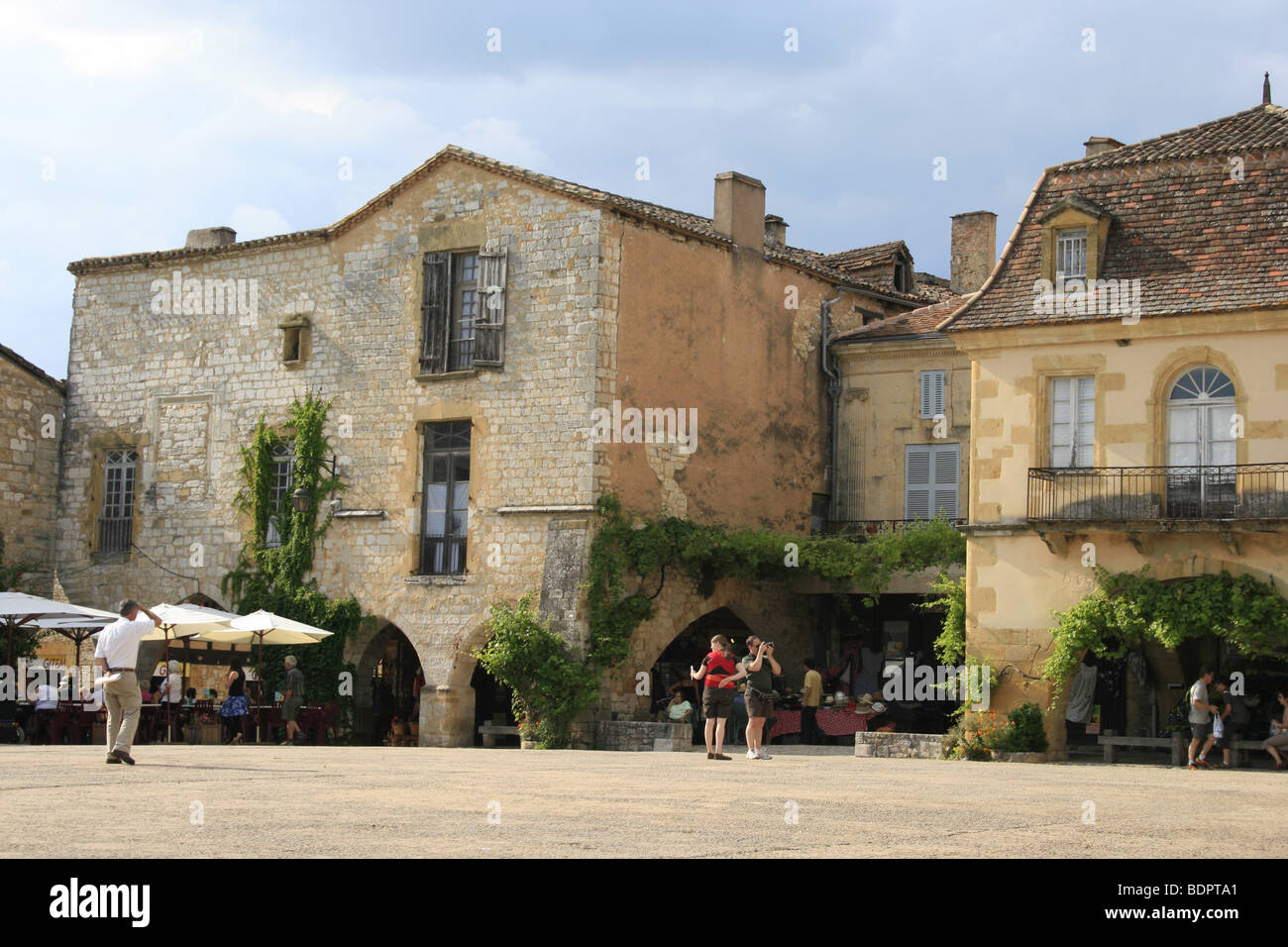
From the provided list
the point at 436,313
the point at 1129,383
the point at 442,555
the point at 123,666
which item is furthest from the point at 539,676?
the point at 123,666

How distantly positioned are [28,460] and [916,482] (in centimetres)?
1639

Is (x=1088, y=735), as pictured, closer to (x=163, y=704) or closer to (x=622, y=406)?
(x=622, y=406)

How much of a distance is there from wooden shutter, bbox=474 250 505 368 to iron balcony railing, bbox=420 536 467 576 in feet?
9.65

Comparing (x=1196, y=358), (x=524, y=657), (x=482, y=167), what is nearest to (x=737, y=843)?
(x=1196, y=358)

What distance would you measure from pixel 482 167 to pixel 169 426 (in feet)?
26.6

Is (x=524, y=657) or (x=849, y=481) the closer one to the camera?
(x=524, y=657)

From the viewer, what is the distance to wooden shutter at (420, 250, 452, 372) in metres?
28.4

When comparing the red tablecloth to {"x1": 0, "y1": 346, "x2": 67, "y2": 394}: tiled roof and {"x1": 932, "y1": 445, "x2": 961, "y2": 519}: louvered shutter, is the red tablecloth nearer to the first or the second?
{"x1": 932, "y1": 445, "x2": 961, "y2": 519}: louvered shutter

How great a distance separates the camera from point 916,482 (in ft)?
99.7

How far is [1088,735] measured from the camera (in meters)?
27.0

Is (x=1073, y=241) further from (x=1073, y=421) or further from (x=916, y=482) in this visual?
(x=916, y=482)

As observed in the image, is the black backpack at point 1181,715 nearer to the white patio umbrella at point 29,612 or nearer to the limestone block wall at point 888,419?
the limestone block wall at point 888,419

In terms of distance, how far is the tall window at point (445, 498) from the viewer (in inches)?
1101

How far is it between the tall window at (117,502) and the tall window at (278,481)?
11.0 ft
